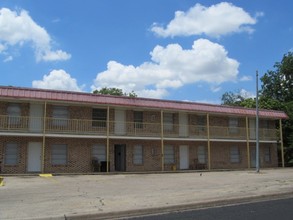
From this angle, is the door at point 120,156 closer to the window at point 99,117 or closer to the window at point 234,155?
the window at point 99,117

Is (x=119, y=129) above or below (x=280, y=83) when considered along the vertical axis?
below

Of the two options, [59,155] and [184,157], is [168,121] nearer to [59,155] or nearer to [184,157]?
[184,157]

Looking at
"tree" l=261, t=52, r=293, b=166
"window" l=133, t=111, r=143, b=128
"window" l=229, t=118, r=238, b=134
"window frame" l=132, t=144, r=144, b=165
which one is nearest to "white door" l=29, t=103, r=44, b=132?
"window" l=133, t=111, r=143, b=128

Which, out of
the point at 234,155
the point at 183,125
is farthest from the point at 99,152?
the point at 234,155

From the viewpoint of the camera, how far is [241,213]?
10.0 metres

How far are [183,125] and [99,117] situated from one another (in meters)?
7.10

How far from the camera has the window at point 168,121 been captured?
30.7 metres

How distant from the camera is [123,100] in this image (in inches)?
1094

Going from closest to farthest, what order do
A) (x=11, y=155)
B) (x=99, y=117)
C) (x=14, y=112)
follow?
(x=11, y=155) → (x=14, y=112) → (x=99, y=117)

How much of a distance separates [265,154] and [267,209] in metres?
27.0

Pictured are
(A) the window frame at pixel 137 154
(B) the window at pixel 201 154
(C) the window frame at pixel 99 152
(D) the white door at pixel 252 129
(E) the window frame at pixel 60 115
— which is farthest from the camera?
(D) the white door at pixel 252 129

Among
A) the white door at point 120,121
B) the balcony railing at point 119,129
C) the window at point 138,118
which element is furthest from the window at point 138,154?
the white door at point 120,121

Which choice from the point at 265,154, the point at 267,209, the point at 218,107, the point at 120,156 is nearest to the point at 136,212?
the point at 267,209

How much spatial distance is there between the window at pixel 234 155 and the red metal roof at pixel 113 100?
3282 mm
